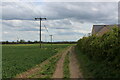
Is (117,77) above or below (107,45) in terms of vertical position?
below

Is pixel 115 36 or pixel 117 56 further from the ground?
pixel 115 36

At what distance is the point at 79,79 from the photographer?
10.5 metres

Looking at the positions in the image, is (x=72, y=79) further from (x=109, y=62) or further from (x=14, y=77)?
(x=14, y=77)

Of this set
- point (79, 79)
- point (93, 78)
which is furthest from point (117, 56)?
point (79, 79)

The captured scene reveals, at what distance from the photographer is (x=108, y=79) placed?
885 centimetres

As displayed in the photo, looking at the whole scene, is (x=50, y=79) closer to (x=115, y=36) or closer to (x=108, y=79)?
(x=108, y=79)

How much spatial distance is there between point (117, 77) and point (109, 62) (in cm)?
149

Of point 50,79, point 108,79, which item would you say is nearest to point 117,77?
point 108,79

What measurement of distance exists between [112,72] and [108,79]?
48cm

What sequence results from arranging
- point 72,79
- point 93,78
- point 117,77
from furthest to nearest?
point 72,79, point 93,78, point 117,77

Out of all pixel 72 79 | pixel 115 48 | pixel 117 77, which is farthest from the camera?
pixel 72 79

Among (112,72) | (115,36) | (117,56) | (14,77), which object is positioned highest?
(115,36)

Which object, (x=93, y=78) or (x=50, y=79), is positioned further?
(x=50, y=79)

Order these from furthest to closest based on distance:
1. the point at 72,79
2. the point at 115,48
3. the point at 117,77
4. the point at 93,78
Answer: the point at 72,79, the point at 93,78, the point at 115,48, the point at 117,77
